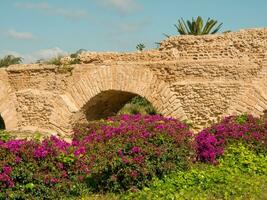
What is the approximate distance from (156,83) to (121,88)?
86 cm

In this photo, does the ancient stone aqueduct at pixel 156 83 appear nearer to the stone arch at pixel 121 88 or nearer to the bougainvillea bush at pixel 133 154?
the stone arch at pixel 121 88

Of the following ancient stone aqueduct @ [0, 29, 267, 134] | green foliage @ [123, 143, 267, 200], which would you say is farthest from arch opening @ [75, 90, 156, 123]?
green foliage @ [123, 143, 267, 200]

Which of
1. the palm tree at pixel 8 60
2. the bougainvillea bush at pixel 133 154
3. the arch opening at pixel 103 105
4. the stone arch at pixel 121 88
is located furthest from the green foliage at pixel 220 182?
the palm tree at pixel 8 60

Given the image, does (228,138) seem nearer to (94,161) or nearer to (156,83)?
(94,161)

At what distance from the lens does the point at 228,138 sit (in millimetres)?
7574

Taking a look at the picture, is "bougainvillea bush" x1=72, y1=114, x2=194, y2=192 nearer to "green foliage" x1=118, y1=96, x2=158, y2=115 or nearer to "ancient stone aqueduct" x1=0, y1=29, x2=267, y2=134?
"ancient stone aqueduct" x1=0, y1=29, x2=267, y2=134

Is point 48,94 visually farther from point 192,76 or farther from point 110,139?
point 110,139

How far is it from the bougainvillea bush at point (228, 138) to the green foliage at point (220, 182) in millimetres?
222

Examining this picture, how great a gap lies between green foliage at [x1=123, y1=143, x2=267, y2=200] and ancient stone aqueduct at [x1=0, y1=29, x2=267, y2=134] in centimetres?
191

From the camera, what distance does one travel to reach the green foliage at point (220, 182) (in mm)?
5750

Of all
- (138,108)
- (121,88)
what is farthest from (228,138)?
(138,108)

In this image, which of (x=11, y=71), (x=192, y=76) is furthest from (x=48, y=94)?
(x=192, y=76)

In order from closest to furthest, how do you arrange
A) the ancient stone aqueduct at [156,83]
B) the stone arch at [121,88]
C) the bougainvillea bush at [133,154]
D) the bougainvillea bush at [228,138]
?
the bougainvillea bush at [133,154]
the bougainvillea bush at [228,138]
the ancient stone aqueduct at [156,83]
the stone arch at [121,88]

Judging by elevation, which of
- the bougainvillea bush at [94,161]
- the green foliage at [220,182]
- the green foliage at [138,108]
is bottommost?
the green foliage at [138,108]
